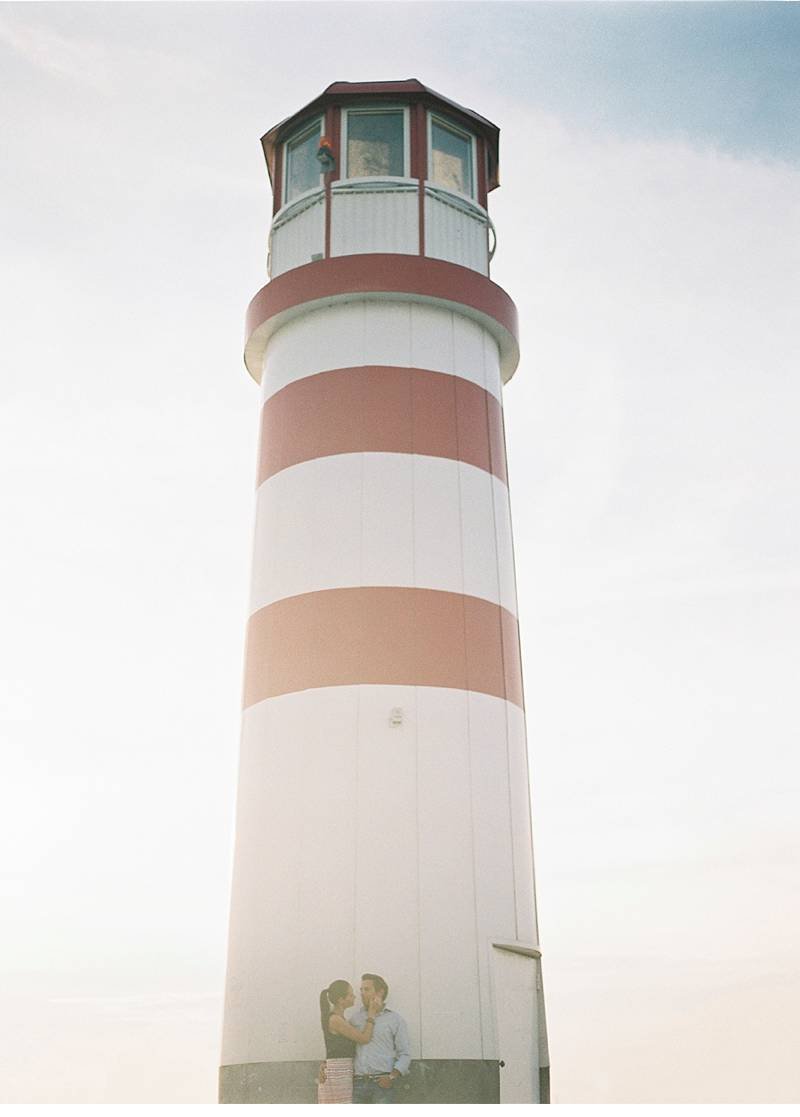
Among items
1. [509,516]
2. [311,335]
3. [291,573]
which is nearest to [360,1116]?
[291,573]

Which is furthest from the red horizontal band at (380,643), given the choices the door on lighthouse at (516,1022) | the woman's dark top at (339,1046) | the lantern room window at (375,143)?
the lantern room window at (375,143)

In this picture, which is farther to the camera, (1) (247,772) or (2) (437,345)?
(2) (437,345)

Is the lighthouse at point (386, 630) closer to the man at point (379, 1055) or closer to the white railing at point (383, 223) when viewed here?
the white railing at point (383, 223)

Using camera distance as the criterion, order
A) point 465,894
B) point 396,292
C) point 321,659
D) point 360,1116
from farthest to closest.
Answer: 1. point 396,292
2. point 321,659
3. point 465,894
4. point 360,1116

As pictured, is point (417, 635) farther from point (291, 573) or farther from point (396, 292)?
point (396, 292)

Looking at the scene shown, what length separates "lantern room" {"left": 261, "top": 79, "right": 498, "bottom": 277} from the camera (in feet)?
37.5

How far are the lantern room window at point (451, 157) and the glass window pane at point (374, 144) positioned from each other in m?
0.35

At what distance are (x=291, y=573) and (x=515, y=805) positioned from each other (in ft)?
9.64

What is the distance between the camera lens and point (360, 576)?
10.2m

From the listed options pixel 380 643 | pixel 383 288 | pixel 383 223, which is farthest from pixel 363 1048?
pixel 383 223

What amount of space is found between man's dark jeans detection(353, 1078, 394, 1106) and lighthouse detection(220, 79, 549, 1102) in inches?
16.9

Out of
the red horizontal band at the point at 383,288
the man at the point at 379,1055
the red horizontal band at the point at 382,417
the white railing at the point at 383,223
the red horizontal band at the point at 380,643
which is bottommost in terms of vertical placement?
the man at the point at 379,1055

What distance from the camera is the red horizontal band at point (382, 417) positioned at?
A: 10773 millimetres

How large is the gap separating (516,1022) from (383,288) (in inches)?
267
